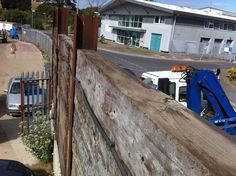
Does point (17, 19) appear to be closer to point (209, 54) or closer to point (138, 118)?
point (209, 54)

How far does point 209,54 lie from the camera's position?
45469 mm

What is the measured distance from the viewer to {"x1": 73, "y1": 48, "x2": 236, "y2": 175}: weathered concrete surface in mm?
1096

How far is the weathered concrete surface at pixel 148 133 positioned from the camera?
110 cm

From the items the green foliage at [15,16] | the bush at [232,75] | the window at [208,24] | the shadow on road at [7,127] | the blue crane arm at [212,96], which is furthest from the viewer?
the green foliage at [15,16]

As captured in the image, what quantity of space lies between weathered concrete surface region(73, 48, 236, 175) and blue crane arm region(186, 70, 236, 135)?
18.5 ft

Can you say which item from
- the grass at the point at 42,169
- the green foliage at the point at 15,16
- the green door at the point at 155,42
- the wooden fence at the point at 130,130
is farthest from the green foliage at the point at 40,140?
the green foliage at the point at 15,16

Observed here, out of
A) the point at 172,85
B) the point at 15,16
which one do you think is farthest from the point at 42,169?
the point at 15,16

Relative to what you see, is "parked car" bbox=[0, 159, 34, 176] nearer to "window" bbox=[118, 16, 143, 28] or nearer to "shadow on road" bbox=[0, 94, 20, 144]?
"shadow on road" bbox=[0, 94, 20, 144]

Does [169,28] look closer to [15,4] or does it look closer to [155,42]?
[155,42]

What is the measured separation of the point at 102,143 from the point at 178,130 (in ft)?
3.43

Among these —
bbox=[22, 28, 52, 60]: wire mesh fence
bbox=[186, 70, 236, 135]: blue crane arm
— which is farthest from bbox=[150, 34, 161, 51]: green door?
bbox=[186, 70, 236, 135]: blue crane arm

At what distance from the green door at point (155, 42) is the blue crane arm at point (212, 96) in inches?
1330

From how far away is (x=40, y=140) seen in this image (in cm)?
834

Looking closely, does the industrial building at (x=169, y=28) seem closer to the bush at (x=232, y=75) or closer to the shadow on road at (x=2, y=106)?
the bush at (x=232, y=75)
